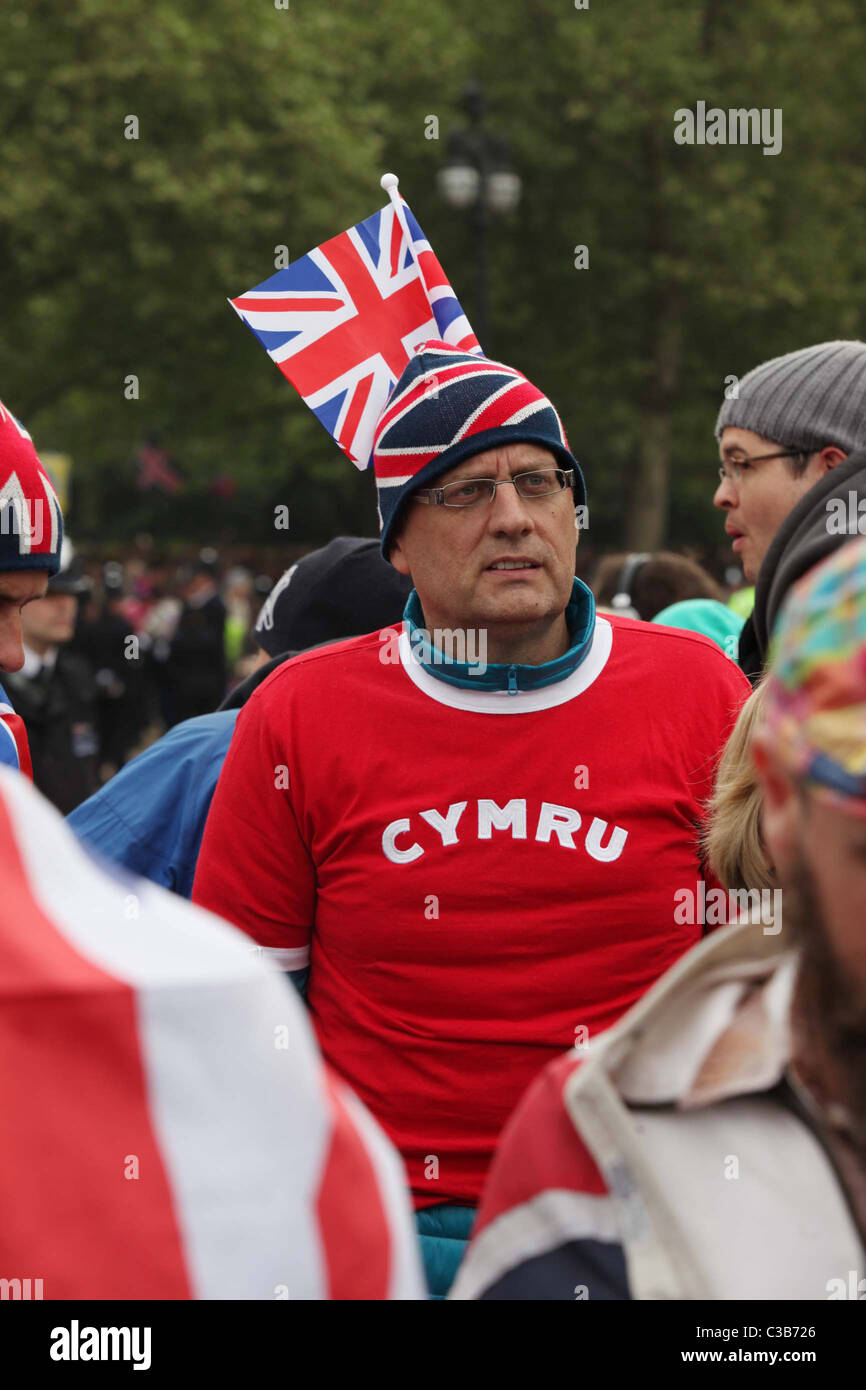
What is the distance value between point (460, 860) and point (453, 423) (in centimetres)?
78

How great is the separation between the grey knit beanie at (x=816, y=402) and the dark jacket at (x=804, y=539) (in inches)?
30.9

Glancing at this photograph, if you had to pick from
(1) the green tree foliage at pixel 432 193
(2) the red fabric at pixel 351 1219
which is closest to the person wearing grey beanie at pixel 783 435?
(2) the red fabric at pixel 351 1219

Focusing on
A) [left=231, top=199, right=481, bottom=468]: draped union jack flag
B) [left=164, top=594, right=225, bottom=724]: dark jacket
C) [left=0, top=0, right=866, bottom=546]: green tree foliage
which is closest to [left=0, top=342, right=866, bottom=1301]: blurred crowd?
[left=231, top=199, right=481, bottom=468]: draped union jack flag

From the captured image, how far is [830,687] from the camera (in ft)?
4.19

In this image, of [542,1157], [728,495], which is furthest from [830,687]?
[728,495]

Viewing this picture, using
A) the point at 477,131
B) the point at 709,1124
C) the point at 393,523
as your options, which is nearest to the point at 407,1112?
the point at 393,523

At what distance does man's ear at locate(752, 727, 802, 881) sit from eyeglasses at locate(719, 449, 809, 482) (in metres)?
2.49

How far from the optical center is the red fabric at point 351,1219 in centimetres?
129

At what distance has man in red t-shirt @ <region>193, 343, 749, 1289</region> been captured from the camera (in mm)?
2812

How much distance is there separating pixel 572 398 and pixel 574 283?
1.86m

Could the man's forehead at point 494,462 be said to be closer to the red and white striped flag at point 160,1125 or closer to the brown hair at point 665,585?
the red and white striped flag at point 160,1125
